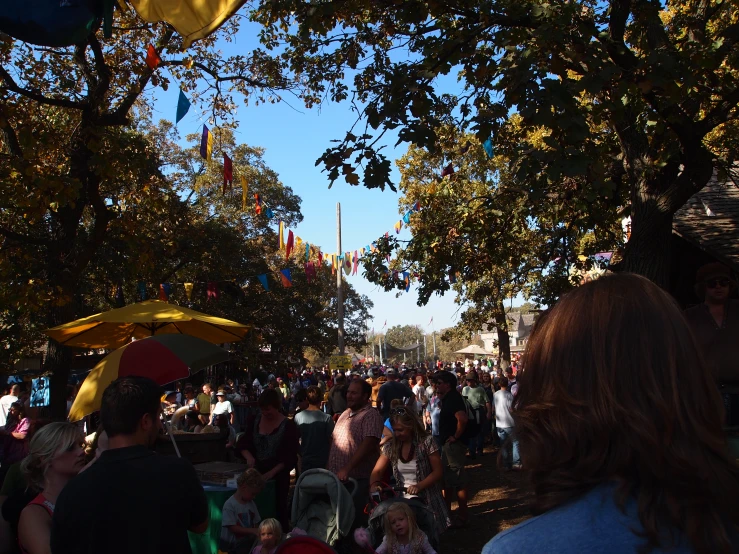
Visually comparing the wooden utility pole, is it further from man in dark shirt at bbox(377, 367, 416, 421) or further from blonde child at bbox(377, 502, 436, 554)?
blonde child at bbox(377, 502, 436, 554)

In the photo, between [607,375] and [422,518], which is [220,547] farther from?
[607,375]

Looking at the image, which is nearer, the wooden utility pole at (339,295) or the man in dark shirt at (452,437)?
the man in dark shirt at (452,437)

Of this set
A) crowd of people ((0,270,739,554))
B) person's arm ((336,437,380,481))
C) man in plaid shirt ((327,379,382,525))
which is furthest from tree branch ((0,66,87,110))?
person's arm ((336,437,380,481))

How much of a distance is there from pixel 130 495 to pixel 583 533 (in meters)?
2.23

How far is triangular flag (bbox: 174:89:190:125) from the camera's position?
12.4 m

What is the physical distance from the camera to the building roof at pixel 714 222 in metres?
8.46

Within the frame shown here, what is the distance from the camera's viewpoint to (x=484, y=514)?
930cm

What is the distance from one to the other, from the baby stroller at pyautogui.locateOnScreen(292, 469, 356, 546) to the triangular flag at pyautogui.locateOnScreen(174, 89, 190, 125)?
8.65 metres

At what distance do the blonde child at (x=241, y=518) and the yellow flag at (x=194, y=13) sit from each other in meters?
3.73

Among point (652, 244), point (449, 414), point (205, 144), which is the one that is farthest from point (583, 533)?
point (205, 144)

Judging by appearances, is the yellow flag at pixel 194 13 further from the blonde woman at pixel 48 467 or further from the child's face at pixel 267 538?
the child's face at pixel 267 538

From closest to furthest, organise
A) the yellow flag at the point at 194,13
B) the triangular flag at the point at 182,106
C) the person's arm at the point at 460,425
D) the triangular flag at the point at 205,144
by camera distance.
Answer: the yellow flag at the point at 194,13 → the person's arm at the point at 460,425 → the triangular flag at the point at 182,106 → the triangular flag at the point at 205,144

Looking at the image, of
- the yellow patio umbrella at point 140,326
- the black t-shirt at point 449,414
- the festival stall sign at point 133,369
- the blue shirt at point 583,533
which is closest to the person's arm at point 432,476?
the festival stall sign at point 133,369

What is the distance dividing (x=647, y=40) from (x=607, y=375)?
23.7 ft
